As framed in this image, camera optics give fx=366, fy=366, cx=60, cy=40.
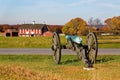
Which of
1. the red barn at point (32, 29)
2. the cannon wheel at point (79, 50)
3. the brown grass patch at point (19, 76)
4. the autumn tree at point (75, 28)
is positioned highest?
the cannon wheel at point (79, 50)

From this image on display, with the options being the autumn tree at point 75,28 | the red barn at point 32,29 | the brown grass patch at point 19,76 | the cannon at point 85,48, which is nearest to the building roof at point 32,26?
the red barn at point 32,29

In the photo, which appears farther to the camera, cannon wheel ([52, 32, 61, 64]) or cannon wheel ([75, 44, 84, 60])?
cannon wheel ([52, 32, 61, 64])

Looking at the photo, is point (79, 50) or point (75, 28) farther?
point (75, 28)

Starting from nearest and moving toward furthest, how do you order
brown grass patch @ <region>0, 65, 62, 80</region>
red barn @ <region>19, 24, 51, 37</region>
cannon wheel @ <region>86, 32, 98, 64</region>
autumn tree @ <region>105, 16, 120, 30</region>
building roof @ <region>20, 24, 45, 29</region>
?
brown grass patch @ <region>0, 65, 62, 80</region>, cannon wheel @ <region>86, 32, 98, 64</region>, autumn tree @ <region>105, 16, 120, 30</region>, red barn @ <region>19, 24, 51, 37</region>, building roof @ <region>20, 24, 45, 29</region>

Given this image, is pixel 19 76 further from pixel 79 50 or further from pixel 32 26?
pixel 32 26

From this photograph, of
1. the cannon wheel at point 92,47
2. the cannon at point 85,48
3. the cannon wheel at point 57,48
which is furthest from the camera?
the cannon wheel at point 57,48

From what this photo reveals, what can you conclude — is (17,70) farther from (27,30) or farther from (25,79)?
(27,30)

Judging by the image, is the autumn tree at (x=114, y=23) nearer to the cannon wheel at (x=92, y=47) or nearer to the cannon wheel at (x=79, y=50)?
the cannon wheel at (x=92, y=47)

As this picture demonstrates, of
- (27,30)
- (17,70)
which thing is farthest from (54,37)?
(27,30)

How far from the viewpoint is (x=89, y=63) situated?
15.6 metres

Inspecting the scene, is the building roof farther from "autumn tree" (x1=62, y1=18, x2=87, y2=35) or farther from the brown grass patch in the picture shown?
the brown grass patch

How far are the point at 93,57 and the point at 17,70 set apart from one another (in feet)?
15.2

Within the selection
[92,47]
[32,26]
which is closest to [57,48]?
[92,47]

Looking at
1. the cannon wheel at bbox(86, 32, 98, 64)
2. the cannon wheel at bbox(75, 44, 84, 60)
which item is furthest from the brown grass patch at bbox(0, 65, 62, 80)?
the cannon wheel at bbox(86, 32, 98, 64)
